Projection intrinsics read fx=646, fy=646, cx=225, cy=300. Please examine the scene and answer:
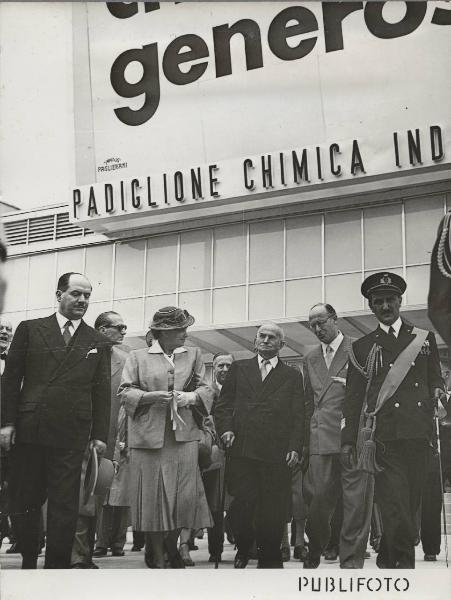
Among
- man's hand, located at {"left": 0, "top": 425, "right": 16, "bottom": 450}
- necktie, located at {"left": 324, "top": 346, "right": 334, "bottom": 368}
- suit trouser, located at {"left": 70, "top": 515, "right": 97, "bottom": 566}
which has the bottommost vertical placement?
suit trouser, located at {"left": 70, "top": 515, "right": 97, "bottom": 566}

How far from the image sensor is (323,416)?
3469mm

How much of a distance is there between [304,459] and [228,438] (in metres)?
0.42

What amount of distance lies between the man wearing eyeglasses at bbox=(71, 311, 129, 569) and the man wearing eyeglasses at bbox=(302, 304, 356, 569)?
1002 mm

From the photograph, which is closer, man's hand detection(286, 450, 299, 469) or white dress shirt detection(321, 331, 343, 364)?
man's hand detection(286, 450, 299, 469)

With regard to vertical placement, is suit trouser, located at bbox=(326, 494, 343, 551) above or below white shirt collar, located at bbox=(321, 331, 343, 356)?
below

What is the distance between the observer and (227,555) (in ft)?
10.7

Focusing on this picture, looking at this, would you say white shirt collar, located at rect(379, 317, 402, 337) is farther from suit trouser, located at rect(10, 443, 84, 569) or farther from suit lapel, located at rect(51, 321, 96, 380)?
suit trouser, located at rect(10, 443, 84, 569)

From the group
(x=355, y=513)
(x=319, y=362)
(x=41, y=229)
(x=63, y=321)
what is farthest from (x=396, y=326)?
(x=41, y=229)

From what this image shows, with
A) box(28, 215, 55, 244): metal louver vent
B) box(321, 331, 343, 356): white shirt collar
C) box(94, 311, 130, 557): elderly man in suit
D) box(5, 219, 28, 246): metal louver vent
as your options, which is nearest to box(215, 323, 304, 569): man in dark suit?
box(321, 331, 343, 356): white shirt collar

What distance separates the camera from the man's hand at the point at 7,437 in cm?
330

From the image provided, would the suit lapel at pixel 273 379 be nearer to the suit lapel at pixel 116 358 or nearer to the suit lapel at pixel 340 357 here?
the suit lapel at pixel 340 357

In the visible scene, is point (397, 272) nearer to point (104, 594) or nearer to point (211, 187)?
point (211, 187)

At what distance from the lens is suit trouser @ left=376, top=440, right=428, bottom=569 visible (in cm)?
320

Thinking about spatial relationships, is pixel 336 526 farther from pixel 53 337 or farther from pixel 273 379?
pixel 53 337
